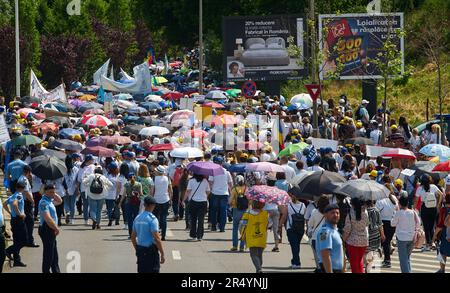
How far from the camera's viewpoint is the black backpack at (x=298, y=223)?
23000 millimetres

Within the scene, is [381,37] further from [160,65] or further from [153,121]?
[160,65]

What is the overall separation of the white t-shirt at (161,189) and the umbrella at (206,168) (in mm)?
587

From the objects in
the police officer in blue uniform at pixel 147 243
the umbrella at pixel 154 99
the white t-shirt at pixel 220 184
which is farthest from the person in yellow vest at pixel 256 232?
the umbrella at pixel 154 99

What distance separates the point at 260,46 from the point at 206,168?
95.5 ft

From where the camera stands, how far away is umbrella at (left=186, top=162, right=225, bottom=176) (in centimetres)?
2662

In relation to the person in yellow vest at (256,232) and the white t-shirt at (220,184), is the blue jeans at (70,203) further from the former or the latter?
the person in yellow vest at (256,232)

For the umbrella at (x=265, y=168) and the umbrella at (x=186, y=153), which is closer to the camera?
the umbrella at (x=265, y=168)

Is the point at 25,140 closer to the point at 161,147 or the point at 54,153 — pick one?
the point at 161,147

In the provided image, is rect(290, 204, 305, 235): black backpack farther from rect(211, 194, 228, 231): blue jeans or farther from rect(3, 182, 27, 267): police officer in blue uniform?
rect(211, 194, 228, 231): blue jeans

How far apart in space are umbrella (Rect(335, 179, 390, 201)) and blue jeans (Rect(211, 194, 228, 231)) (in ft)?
20.8

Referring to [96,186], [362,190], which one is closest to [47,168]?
[96,186]

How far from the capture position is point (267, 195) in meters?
21.6

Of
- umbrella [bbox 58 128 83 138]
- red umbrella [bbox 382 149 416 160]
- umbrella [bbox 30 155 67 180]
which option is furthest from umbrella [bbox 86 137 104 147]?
red umbrella [bbox 382 149 416 160]

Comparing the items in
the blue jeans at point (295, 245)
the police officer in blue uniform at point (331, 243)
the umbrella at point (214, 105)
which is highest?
the umbrella at point (214, 105)
